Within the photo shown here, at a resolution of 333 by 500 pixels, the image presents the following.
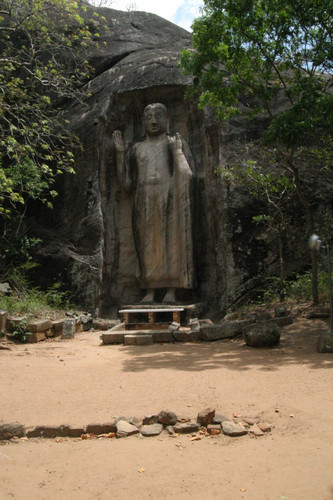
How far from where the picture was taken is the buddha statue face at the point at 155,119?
1016 centimetres

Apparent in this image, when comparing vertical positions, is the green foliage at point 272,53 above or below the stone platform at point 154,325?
above

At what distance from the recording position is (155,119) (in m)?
10.2

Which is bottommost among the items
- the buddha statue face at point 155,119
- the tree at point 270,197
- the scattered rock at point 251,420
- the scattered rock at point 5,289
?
the scattered rock at point 251,420

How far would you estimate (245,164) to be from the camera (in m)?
8.73

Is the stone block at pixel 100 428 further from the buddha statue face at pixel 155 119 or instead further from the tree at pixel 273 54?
the buddha statue face at pixel 155 119

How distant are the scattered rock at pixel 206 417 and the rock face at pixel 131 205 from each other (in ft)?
18.1

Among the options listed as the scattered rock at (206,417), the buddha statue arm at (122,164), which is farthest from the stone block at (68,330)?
the scattered rock at (206,417)

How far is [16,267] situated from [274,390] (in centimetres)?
691

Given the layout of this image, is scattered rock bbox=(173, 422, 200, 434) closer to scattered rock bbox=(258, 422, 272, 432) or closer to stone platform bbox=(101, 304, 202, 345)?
scattered rock bbox=(258, 422, 272, 432)

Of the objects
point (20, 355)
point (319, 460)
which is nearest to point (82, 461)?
point (319, 460)

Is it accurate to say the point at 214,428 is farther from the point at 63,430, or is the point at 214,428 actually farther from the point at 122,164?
the point at 122,164

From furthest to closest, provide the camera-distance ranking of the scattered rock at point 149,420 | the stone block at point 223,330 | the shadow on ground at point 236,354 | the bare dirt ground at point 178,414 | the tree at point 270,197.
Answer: the tree at point 270,197, the stone block at point 223,330, the shadow on ground at point 236,354, the scattered rock at point 149,420, the bare dirt ground at point 178,414

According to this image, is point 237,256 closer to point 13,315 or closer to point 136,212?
point 136,212

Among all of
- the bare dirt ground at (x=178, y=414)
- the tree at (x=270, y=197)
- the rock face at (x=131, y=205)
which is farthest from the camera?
the rock face at (x=131, y=205)
